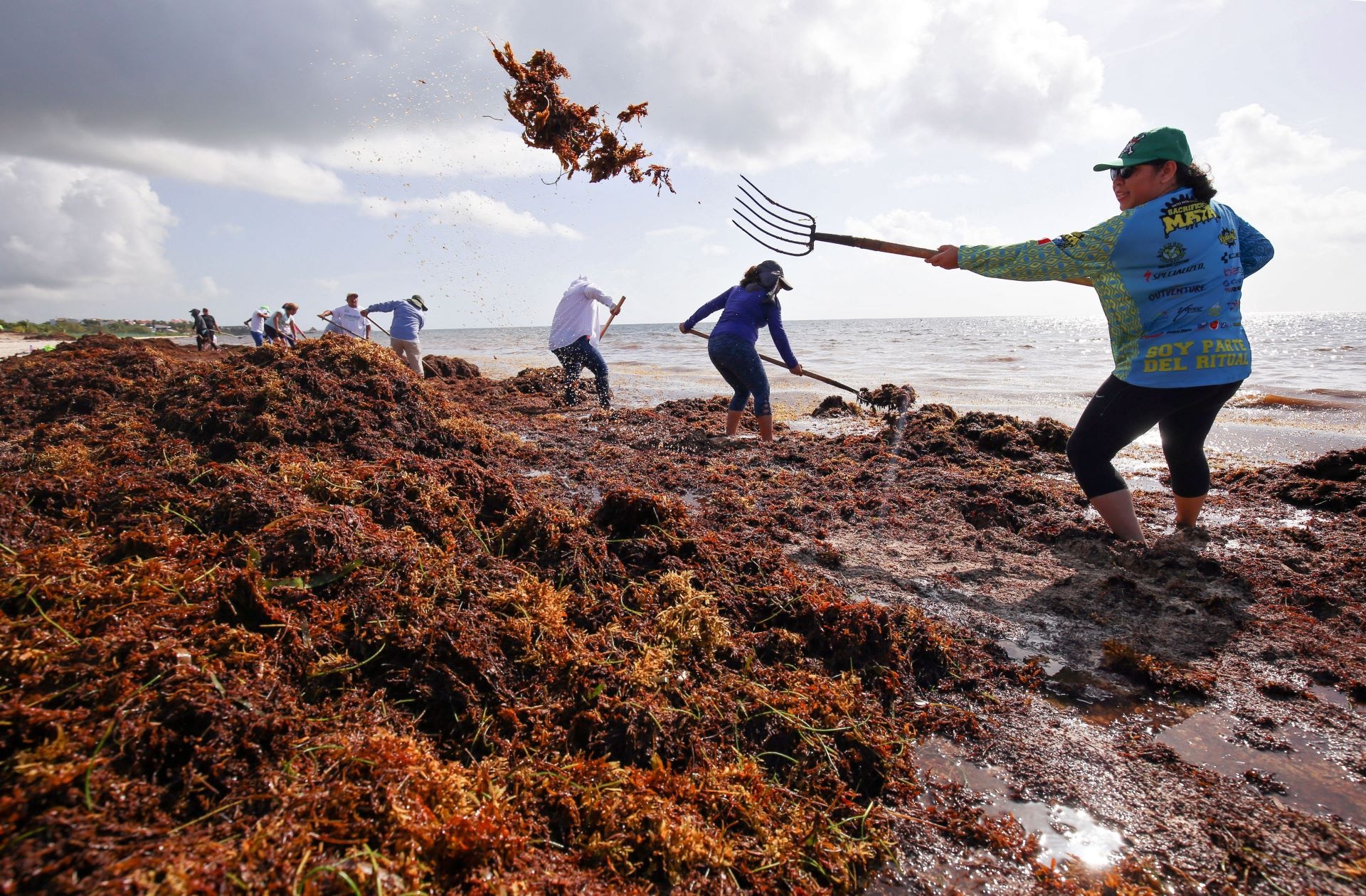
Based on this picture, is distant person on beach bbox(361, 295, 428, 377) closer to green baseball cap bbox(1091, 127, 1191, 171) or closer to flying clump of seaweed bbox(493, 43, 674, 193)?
flying clump of seaweed bbox(493, 43, 674, 193)

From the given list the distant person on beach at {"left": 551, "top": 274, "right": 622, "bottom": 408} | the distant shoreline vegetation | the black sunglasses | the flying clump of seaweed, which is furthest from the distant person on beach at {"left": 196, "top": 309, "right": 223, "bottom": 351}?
the black sunglasses

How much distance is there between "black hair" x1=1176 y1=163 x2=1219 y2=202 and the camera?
124 inches

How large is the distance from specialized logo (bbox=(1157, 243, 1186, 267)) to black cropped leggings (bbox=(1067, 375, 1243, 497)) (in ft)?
2.02

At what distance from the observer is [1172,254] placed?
10.2 feet

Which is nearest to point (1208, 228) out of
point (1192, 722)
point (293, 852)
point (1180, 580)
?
point (1180, 580)

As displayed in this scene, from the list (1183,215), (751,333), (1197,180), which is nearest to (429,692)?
(1183,215)

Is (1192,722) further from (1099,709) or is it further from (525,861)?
(525,861)

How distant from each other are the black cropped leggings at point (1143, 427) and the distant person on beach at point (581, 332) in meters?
6.70

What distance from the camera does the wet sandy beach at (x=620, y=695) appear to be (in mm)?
1401

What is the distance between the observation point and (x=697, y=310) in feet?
25.5

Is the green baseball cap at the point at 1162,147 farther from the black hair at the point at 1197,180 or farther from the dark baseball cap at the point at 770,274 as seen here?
the dark baseball cap at the point at 770,274

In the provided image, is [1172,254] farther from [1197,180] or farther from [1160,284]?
[1197,180]

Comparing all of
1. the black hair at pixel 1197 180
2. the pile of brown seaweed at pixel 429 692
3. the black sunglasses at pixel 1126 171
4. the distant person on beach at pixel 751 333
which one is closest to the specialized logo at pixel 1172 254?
the black hair at pixel 1197 180

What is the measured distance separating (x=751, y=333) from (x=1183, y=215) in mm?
4149
